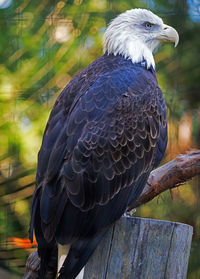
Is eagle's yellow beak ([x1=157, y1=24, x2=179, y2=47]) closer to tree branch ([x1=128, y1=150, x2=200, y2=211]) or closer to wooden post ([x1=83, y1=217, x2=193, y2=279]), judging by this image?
tree branch ([x1=128, y1=150, x2=200, y2=211])

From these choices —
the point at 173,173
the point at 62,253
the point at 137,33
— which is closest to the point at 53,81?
the point at 137,33

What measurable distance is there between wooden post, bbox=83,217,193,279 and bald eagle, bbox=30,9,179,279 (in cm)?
6

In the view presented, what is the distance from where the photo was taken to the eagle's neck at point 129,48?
2258 millimetres

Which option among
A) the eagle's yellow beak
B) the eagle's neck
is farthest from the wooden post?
the eagle's yellow beak

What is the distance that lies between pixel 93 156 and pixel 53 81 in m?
1.44

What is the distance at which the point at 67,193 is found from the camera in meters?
1.68

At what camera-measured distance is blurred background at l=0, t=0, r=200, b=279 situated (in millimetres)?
3016

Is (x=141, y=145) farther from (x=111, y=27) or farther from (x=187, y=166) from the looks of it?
(x=111, y=27)

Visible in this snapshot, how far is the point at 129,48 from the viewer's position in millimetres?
2281

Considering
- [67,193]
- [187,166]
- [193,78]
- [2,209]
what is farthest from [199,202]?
[67,193]

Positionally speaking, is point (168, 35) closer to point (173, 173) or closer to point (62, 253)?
point (173, 173)

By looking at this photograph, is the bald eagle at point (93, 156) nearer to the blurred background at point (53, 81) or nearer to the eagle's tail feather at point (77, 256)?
the eagle's tail feather at point (77, 256)

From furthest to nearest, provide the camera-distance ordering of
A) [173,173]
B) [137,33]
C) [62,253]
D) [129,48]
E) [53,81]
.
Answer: [53,81], [137,33], [129,48], [173,173], [62,253]

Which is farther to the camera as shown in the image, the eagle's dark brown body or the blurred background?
the blurred background
